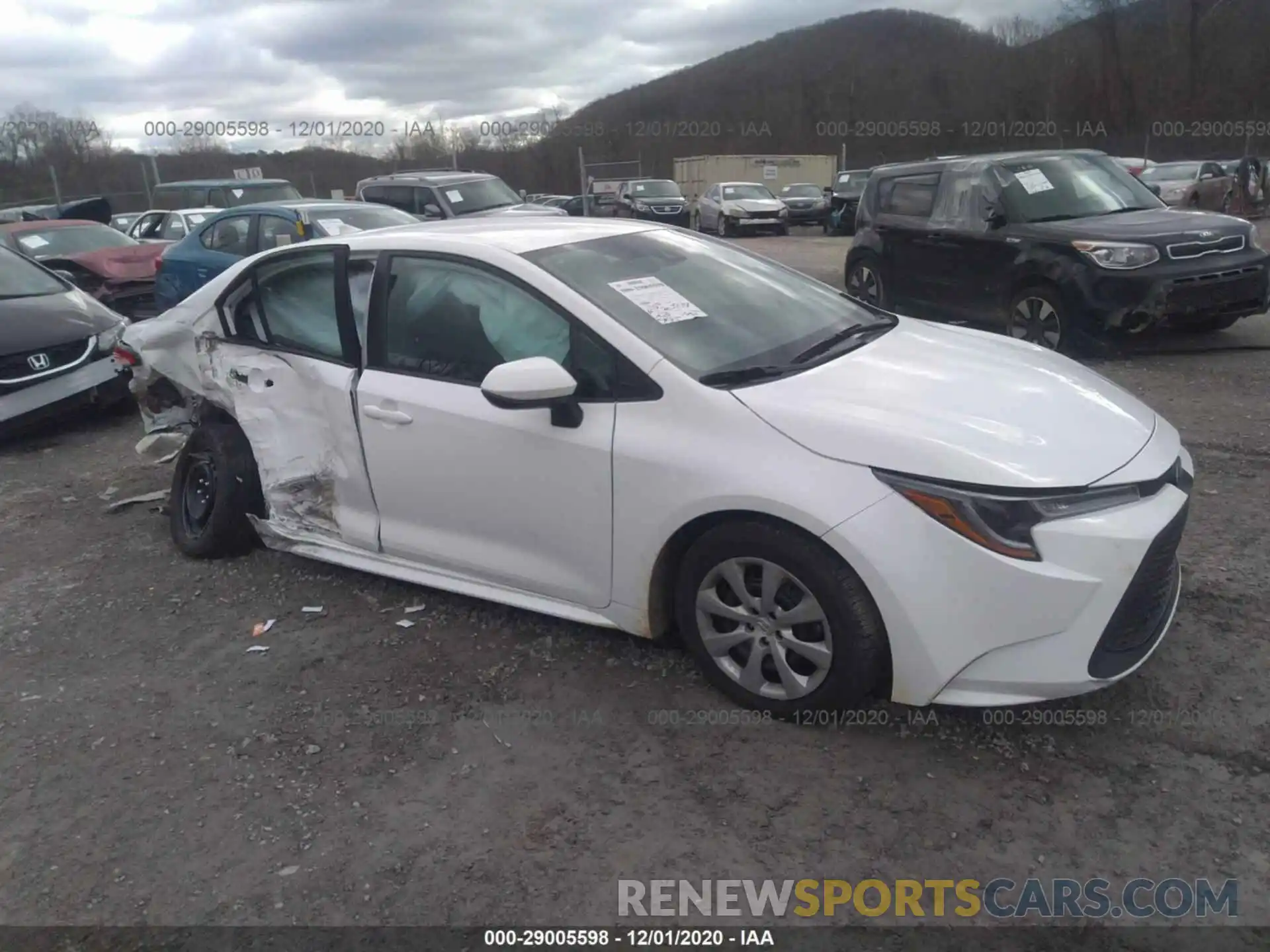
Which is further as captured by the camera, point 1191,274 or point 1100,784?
point 1191,274

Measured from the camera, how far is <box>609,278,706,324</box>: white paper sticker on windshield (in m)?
3.41

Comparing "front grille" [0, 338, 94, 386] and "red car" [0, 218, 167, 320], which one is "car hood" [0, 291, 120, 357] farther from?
"red car" [0, 218, 167, 320]

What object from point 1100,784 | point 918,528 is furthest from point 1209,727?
point 918,528

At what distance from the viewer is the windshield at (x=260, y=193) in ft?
50.5

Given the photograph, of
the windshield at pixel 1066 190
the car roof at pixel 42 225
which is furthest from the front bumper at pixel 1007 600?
the car roof at pixel 42 225

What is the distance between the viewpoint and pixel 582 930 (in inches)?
94.2

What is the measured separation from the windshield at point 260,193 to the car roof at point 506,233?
11757 millimetres

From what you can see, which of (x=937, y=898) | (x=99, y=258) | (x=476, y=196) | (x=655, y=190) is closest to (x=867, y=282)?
(x=476, y=196)

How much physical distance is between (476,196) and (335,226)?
3877mm

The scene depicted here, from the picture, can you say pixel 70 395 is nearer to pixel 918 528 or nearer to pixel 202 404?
pixel 202 404

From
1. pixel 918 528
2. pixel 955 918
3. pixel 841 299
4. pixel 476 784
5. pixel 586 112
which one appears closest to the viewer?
pixel 955 918

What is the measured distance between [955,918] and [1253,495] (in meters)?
3.35

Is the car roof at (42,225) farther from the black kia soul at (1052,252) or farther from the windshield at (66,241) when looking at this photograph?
the black kia soul at (1052,252)

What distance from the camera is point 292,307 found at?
14.0ft
